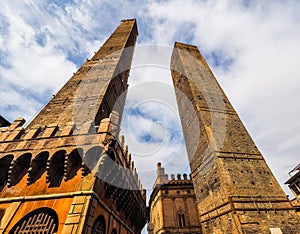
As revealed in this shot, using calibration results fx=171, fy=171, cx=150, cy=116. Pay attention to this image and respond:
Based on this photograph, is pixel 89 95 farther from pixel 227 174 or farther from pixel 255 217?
pixel 255 217

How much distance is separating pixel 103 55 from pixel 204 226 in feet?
59.2

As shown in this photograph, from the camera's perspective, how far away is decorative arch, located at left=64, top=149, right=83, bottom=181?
6.38m

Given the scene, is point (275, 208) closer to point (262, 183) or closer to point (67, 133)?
point (262, 183)

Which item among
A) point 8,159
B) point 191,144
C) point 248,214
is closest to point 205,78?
point 191,144

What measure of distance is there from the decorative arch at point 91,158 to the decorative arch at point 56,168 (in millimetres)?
1027

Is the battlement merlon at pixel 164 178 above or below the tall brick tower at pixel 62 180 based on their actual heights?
above

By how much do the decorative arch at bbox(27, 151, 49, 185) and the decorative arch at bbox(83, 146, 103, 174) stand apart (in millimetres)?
1711

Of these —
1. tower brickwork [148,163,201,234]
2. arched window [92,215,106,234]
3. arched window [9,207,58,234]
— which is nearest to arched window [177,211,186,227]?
tower brickwork [148,163,201,234]

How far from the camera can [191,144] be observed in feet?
60.5

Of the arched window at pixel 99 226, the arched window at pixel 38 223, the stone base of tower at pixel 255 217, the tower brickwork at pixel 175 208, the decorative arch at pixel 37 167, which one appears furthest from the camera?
the tower brickwork at pixel 175 208

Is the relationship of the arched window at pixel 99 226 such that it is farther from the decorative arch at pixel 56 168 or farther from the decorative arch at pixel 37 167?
the decorative arch at pixel 37 167

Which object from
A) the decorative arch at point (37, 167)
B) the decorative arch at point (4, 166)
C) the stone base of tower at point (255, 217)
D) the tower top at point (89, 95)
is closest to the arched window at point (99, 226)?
the decorative arch at point (37, 167)

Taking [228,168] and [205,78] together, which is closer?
[228,168]

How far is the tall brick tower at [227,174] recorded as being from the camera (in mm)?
10078
